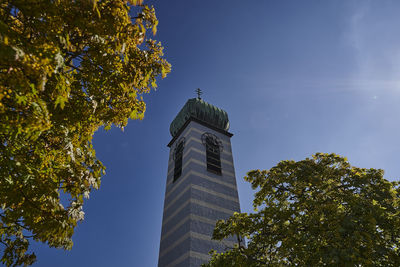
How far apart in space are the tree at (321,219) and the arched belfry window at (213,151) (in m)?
15.3

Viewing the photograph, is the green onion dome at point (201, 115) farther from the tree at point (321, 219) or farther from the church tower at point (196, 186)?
the tree at point (321, 219)

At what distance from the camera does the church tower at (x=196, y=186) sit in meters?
19.4

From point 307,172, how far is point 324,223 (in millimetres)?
2369

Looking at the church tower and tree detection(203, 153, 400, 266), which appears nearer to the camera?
tree detection(203, 153, 400, 266)

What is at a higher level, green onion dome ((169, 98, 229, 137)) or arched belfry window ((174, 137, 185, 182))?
green onion dome ((169, 98, 229, 137))

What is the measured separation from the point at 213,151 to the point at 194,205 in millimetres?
7711

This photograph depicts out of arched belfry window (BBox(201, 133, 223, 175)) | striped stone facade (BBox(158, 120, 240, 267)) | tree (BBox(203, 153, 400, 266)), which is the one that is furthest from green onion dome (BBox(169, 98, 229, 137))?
tree (BBox(203, 153, 400, 266))

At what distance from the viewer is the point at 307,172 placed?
8898mm

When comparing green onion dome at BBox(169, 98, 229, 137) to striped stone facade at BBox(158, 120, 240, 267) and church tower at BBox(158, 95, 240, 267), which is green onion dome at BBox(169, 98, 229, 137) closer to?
church tower at BBox(158, 95, 240, 267)

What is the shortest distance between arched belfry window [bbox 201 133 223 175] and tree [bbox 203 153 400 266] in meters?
15.3

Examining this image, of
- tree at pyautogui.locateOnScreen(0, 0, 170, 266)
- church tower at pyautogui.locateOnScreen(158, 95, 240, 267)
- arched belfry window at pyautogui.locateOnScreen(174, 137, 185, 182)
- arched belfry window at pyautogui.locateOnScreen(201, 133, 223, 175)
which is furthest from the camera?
arched belfry window at pyautogui.locateOnScreen(174, 137, 185, 182)

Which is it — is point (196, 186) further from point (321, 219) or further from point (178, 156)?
point (321, 219)

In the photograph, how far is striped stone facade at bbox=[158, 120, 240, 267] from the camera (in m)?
19.0

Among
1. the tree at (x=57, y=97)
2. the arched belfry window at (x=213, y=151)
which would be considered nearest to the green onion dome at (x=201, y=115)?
the arched belfry window at (x=213, y=151)
